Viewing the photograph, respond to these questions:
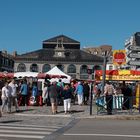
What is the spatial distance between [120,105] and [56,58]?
301 ft

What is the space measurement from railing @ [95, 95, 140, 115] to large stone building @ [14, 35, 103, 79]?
87.2m

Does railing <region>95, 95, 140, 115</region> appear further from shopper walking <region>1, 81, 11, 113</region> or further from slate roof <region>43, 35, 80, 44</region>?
slate roof <region>43, 35, 80, 44</region>

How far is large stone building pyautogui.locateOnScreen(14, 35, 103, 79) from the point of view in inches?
4439

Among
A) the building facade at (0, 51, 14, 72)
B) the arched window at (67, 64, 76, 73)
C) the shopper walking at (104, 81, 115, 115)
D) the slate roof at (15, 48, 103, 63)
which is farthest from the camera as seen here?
the building facade at (0, 51, 14, 72)

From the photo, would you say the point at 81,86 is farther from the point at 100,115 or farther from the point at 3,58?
the point at 3,58

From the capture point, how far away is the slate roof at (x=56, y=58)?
112938mm

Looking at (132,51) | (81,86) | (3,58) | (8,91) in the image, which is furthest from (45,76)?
(3,58)

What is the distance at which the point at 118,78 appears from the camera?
33.9m

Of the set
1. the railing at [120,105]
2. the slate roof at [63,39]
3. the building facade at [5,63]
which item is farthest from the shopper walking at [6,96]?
the building facade at [5,63]

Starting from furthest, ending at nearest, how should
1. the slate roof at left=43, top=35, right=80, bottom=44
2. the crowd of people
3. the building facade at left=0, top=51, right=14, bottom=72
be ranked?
the building facade at left=0, top=51, right=14, bottom=72 < the slate roof at left=43, top=35, right=80, bottom=44 < the crowd of people

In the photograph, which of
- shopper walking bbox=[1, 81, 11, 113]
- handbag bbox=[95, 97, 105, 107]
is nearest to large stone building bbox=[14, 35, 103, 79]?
handbag bbox=[95, 97, 105, 107]

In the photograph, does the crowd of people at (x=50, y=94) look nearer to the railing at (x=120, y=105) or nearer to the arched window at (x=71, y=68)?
the railing at (x=120, y=105)

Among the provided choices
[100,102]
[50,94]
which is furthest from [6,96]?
[100,102]

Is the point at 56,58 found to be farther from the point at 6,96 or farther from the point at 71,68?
the point at 6,96
